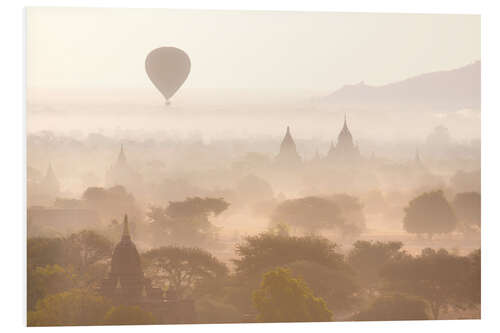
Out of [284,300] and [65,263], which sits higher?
[65,263]

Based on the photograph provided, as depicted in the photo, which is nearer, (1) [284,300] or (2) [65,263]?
(2) [65,263]

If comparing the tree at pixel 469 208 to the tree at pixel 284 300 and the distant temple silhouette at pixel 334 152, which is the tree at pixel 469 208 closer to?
the distant temple silhouette at pixel 334 152

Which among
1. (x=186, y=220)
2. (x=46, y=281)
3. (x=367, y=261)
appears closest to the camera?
(x=46, y=281)

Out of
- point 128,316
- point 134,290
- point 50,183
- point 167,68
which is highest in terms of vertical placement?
point 167,68

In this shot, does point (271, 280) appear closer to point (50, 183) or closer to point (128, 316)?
point (128, 316)

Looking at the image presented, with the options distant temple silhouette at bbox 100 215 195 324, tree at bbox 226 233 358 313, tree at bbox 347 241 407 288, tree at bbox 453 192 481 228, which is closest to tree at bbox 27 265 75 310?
distant temple silhouette at bbox 100 215 195 324

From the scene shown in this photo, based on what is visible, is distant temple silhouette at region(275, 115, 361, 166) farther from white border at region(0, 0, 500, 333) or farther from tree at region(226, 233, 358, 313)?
white border at region(0, 0, 500, 333)

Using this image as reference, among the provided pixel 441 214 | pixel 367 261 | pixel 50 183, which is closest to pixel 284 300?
pixel 367 261
